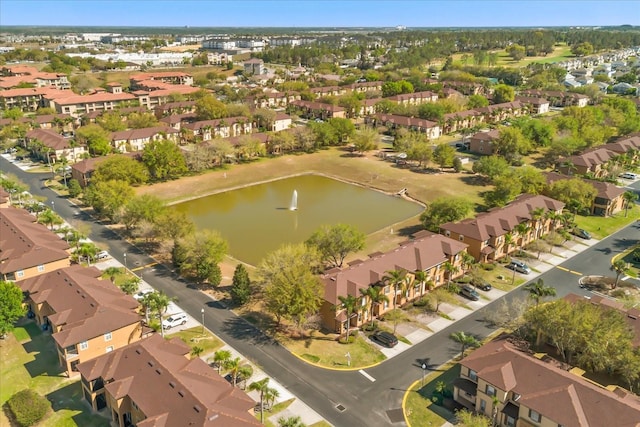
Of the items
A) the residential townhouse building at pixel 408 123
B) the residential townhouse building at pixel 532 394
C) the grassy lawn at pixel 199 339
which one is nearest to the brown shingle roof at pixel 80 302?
the grassy lawn at pixel 199 339

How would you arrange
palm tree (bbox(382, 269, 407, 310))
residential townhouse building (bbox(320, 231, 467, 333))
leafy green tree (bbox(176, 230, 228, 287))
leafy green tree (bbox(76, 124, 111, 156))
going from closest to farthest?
residential townhouse building (bbox(320, 231, 467, 333)) < palm tree (bbox(382, 269, 407, 310)) < leafy green tree (bbox(176, 230, 228, 287)) < leafy green tree (bbox(76, 124, 111, 156))

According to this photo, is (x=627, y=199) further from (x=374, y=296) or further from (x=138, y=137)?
(x=138, y=137)

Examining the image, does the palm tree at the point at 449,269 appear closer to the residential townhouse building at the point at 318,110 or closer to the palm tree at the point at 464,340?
the palm tree at the point at 464,340

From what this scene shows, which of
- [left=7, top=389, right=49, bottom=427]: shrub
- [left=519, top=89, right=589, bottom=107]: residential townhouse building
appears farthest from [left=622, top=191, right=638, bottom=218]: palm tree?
[left=519, top=89, right=589, bottom=107]: residential townhouse building

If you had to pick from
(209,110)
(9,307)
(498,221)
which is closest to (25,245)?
(9,307)

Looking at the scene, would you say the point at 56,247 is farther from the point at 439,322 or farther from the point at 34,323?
the point at 439,322

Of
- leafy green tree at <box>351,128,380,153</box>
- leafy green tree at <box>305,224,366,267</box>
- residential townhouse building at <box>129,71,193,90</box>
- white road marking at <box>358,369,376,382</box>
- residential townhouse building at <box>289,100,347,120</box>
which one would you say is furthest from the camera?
residential townhouse building at <box>129,71,193,90</box>

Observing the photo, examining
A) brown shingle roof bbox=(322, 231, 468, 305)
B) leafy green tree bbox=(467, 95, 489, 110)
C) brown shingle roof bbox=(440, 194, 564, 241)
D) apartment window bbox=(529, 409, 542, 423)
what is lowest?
apartment window bbox=(529, 409, 542, 423)

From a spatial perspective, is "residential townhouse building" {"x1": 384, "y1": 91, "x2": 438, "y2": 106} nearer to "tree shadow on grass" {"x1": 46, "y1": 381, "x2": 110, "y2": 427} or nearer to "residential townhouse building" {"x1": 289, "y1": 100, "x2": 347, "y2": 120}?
"residential townhouse building" {"x1": 289, "y1": 100, "x2": 347, "y2": 120}
